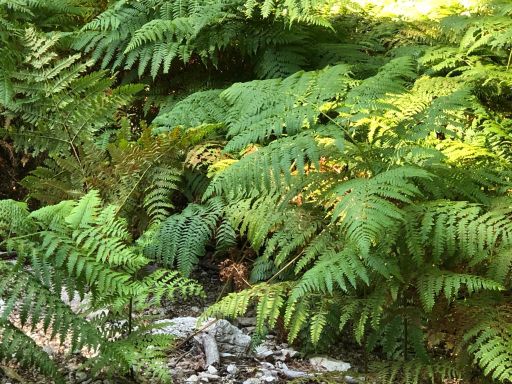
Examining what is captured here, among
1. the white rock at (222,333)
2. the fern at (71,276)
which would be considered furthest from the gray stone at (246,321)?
the fern at (71,276)

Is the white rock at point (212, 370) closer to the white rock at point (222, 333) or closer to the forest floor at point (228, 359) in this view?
the forest floor at point (228, 359)

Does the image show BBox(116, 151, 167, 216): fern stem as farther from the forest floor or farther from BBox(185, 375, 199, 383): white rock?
BBox(185, 375, 199, 383): white rock

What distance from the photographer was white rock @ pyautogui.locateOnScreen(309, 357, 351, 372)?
270 centimetres

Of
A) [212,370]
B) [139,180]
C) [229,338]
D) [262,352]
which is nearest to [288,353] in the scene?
[262,352]

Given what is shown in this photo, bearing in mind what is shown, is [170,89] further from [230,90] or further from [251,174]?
[251,174]

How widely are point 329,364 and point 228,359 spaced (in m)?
0.44

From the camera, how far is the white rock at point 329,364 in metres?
2.70

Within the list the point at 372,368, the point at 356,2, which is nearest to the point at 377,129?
the point at 372,368

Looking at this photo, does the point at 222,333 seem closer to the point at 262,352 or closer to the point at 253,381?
the point at 262,352

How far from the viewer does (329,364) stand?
2.72 m

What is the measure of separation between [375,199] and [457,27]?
199 cm

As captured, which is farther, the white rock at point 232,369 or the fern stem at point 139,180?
the fern stem at point 139,180

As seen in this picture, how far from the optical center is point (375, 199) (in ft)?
7.38

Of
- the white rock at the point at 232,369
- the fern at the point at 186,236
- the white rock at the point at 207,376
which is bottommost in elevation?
the white rock at the point at 232,369
